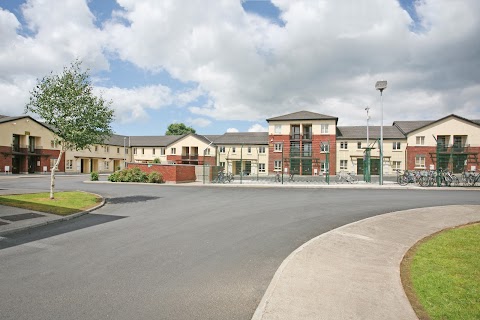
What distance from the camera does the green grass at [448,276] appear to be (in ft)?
12.6

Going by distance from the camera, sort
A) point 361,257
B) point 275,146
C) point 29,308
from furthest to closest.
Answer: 1. point 275,146
2. point 361,257
3. point 29,308

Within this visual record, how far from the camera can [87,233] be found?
8.43 meters

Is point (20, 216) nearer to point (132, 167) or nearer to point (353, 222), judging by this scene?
point (353, 222)

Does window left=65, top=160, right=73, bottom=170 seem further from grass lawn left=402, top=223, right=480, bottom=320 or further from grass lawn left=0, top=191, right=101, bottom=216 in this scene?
grass lawn left=402, top=223, right=480, bottom=320

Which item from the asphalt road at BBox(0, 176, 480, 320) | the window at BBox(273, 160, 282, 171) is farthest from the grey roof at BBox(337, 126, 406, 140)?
the asphalt road at BBox(0, 176, 480, 320)

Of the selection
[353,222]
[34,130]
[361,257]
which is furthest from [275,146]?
[361,257]

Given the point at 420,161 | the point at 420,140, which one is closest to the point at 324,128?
the point at 420,140

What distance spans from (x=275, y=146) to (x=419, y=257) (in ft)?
157

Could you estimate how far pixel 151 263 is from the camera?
19.1 ft

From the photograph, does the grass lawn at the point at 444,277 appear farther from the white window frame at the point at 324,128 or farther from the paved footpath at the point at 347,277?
the white window frame at the point at 324,128

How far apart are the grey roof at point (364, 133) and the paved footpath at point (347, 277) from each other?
153ft

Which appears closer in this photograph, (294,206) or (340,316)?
(340,316)

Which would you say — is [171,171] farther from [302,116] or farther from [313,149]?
[302,116]

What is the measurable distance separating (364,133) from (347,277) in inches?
2085
